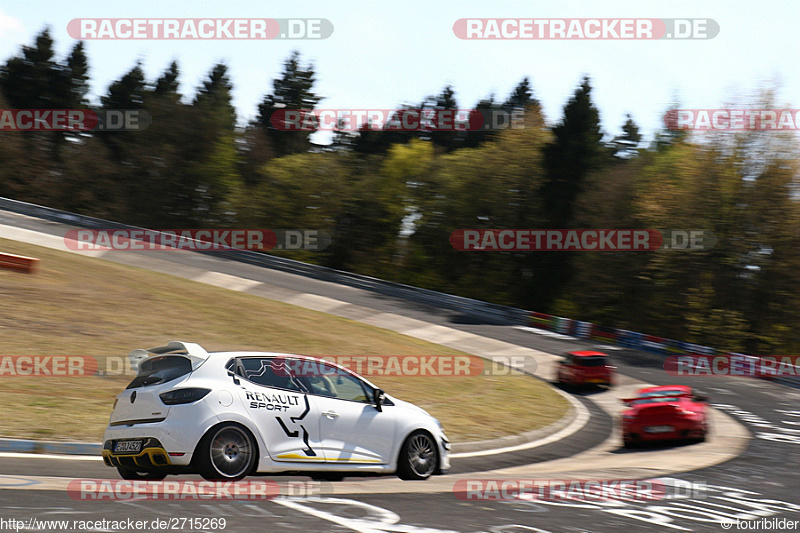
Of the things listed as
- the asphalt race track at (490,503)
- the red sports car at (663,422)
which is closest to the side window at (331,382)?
the asphalt race track at (490,503)

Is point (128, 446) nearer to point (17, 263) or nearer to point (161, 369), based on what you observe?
point (161, 369)

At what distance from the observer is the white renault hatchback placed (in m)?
7.90

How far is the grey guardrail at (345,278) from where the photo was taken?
36094mm

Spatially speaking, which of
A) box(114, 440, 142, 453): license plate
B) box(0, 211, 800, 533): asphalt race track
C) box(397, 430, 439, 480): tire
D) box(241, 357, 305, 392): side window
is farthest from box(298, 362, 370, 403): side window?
box(114, 440, 142, 453): license plate

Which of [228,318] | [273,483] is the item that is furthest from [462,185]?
[273,483]

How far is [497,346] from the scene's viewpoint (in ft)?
95.3

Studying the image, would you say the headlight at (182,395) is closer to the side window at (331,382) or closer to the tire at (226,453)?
the tire at (226,453)

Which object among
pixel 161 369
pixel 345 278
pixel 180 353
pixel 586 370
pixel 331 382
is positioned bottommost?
pixel 586 370

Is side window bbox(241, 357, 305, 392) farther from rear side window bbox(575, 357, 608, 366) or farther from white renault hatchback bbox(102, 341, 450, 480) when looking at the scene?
rear side window bbox(575, 357, 608, 366)

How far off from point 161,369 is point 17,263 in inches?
641

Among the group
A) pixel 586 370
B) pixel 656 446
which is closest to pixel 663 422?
pixel 656 446

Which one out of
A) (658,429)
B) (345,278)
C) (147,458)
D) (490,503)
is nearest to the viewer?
(147,458)

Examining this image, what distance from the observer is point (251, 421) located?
820 centimetres

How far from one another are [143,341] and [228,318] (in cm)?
519
